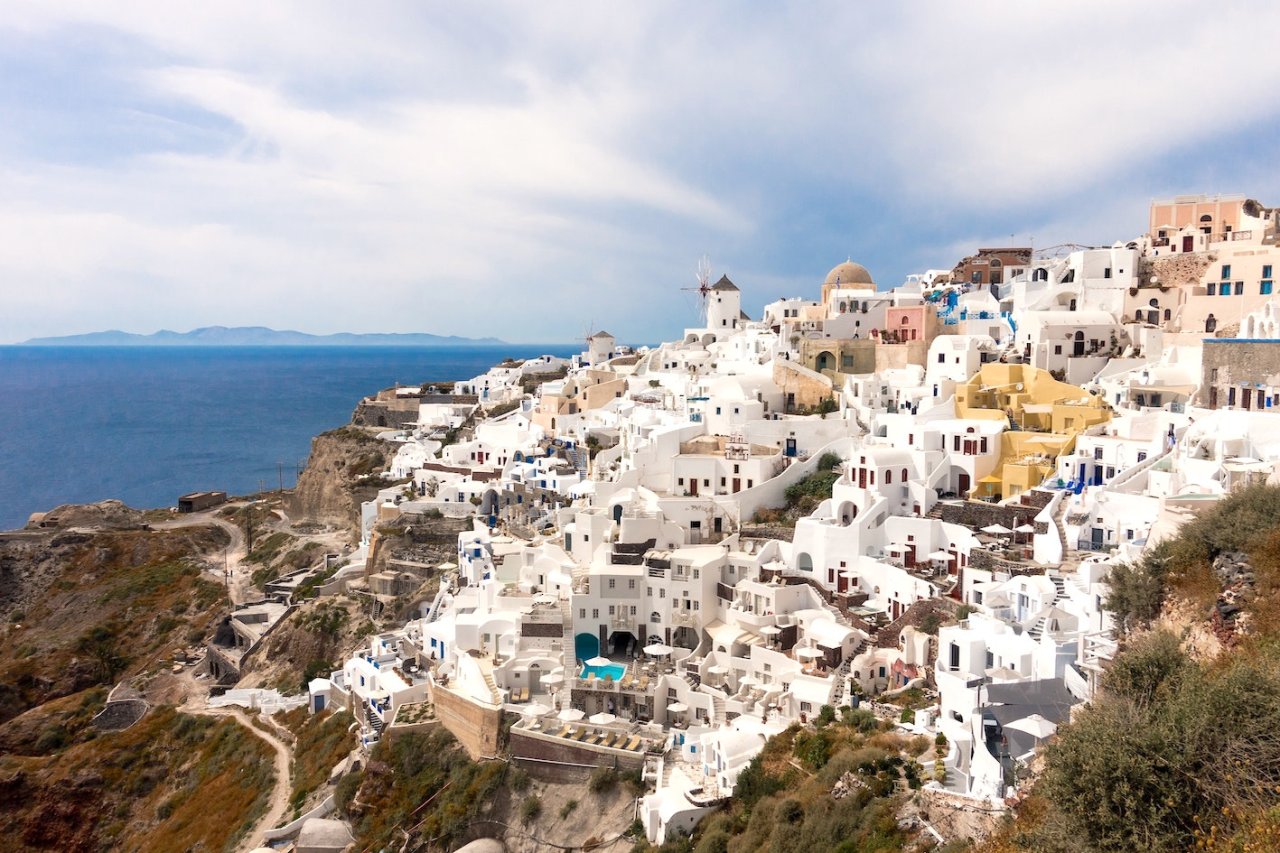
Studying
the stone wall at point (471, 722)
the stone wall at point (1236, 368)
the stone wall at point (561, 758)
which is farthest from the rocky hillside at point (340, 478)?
the stone wall at point (1236, 368)

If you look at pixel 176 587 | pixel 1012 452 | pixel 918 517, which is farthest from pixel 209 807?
pixel 1012 452

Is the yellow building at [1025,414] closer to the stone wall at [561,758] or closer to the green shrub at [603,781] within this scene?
the stone wall at [561,758]

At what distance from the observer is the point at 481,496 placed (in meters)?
38.6

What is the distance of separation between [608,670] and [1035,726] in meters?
12.2

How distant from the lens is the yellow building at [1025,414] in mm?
26234

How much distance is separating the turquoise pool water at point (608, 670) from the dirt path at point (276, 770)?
10373 mm

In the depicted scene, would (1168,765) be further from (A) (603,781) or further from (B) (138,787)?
(B) (138,787)

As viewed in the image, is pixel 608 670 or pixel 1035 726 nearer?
pixel 1035 726

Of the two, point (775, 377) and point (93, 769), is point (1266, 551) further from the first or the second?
point (93, 769)

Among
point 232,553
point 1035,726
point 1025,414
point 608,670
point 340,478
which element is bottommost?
point 232,553

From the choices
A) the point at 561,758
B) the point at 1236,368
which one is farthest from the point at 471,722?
the point at 1236,368

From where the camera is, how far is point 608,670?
24219mm

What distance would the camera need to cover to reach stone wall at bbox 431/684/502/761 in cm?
2297

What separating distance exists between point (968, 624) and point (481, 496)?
2405cm
